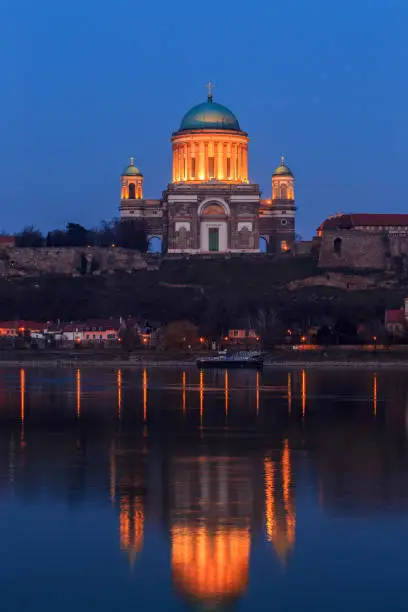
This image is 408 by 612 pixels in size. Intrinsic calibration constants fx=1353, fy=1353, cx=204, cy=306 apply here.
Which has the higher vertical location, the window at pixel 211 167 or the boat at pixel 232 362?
the window at pixel 211 167

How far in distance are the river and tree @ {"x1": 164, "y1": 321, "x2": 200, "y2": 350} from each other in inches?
1462

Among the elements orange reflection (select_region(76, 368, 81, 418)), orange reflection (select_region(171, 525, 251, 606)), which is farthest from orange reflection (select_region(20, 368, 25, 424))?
orange reflection (select_region(171, 525, 251, 606))

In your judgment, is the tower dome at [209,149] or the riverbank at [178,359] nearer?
the riverbank at [178,359]

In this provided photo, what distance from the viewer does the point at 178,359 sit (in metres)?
71.5

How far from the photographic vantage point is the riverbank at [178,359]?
67688mm

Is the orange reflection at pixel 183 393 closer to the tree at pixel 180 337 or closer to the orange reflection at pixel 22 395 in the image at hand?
the orange reflection at pixel 22 395

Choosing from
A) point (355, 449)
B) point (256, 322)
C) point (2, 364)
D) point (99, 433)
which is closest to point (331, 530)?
point (355, 449)

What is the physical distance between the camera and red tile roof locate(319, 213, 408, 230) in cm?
9449

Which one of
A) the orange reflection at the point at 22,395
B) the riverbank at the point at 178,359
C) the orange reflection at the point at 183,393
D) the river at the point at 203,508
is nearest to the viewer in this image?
the river at the point at 203,508

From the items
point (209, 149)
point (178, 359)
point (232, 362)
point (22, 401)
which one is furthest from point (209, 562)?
point (209, 149)

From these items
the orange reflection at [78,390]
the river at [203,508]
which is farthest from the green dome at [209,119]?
the river at [203,508]

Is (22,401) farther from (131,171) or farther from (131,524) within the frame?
(131,171)

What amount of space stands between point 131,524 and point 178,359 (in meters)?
51.7

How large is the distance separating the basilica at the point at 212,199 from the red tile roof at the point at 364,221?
3.41 metres
